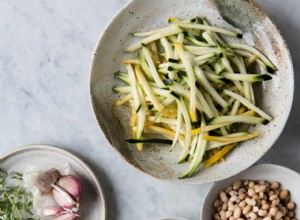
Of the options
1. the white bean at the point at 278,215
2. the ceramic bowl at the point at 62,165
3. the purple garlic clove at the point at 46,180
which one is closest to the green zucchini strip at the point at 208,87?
the white bean at the point at 278,215

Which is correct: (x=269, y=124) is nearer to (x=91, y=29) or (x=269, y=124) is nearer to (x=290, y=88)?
(x=290, y=88)

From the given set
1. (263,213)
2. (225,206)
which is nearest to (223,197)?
(225,206)

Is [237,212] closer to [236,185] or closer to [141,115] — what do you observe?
[236,185]

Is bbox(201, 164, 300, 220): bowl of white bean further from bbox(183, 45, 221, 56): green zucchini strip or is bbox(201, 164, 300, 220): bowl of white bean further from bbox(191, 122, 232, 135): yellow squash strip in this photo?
bbox(183, 45, 221, 56): green zucchini strip

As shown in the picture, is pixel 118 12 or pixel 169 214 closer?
pixel 118 12

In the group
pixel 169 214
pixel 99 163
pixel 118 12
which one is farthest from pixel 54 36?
pixel 169 214

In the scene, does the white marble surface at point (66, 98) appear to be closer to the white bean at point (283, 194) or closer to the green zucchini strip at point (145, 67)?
the white bean at point (283, 194)

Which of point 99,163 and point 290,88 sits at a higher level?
point 290,88
